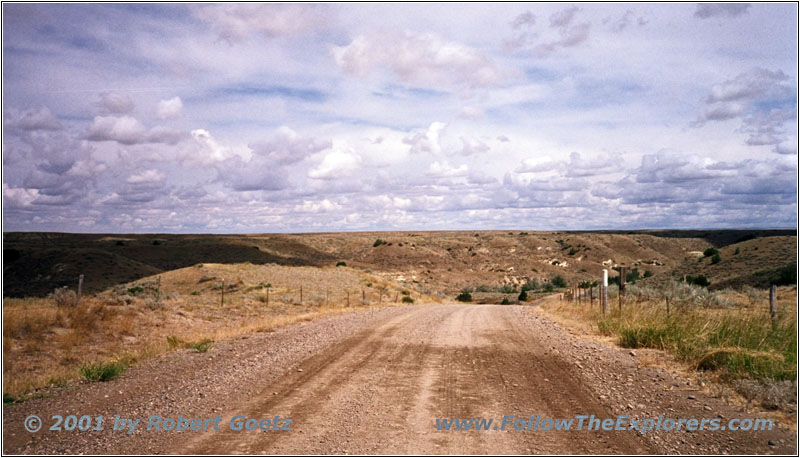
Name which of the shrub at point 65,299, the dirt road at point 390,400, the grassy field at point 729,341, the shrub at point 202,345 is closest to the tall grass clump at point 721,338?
the grassy field at point 729,341

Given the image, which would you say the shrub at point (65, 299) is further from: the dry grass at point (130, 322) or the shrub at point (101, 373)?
the shrub at point (101, 373)

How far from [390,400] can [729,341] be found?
263 inches

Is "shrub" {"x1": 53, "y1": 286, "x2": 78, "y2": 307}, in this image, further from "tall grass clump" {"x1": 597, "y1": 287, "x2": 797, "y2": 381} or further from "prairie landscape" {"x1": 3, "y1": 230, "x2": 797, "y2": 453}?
"tall grass clump" {"x1": 597, "y1": 287, "x2": 797, "y2": 381}

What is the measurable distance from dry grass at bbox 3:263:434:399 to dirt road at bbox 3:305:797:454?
2664 millimetres

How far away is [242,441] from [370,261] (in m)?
80.3

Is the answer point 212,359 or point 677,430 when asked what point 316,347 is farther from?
point 677,430

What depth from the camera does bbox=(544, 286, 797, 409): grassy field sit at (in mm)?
7907

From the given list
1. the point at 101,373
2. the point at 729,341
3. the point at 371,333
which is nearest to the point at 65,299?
the point at 101,373

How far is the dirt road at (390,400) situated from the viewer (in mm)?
6016

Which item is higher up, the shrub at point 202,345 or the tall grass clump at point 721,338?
the tall grass clump at point 721,338

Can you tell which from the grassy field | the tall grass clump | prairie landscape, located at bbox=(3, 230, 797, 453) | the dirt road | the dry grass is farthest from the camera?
the dry grass

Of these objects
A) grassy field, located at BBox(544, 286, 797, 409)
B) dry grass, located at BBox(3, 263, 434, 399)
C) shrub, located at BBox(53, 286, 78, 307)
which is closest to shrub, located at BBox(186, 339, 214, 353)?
dry grass, located at BBox(3, 263, 434, 399)

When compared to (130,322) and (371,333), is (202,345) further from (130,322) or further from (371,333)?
(130,322)

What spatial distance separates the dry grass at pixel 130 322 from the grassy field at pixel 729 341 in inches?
433
